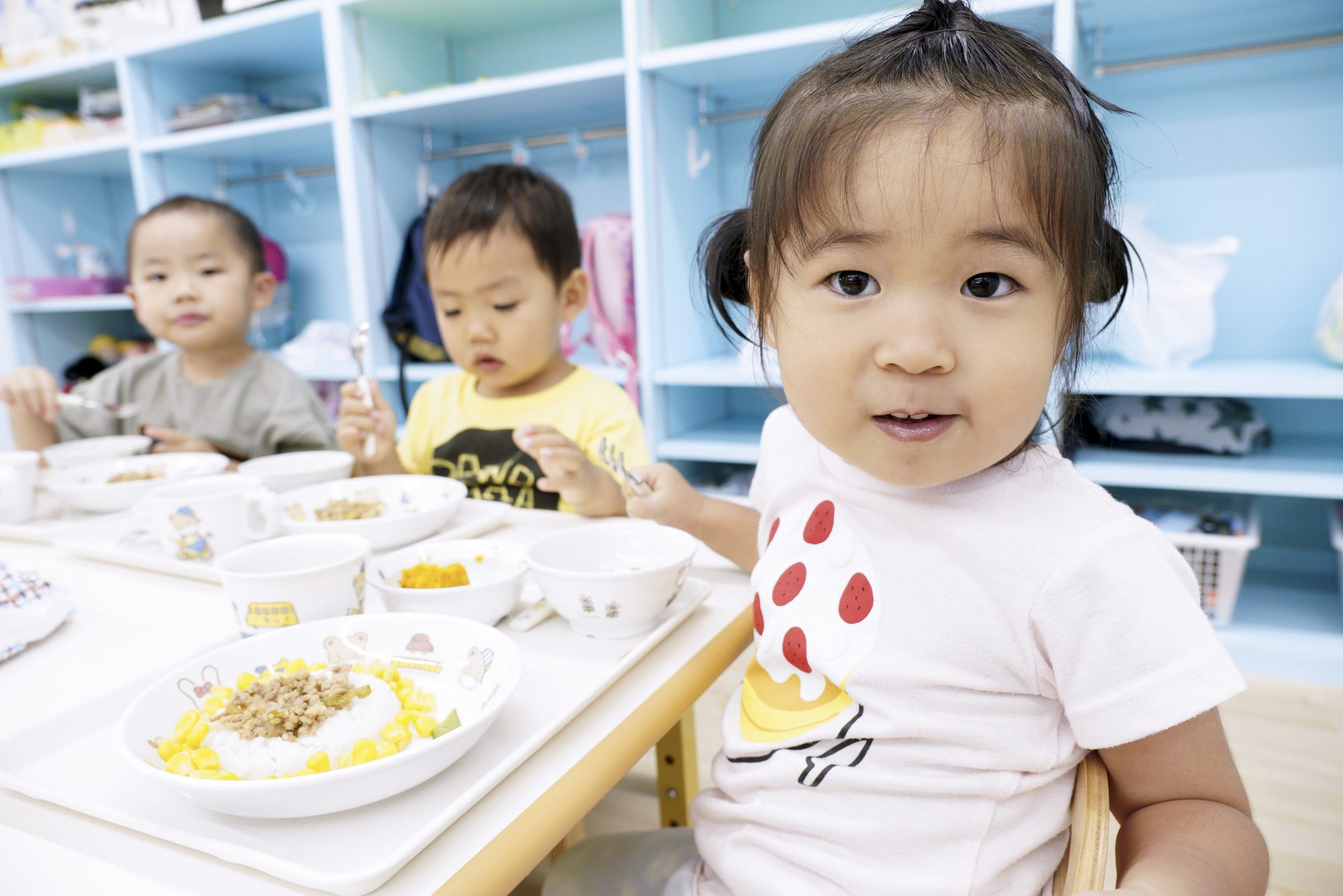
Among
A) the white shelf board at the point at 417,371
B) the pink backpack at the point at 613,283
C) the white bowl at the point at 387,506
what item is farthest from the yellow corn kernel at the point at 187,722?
the white shelf board at the point at 417,371

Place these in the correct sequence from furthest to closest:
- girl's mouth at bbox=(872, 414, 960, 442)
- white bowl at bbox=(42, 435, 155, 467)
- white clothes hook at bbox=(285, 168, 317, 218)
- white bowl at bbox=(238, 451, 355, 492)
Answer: white clothes hook at bbox=(285, 168, 317, 218) < white bowl at bbox=(42, 435, 155, 467) < white bowl at bbox=(238, 451, 355, 492) < girl's mouth at bbox=(872, 414, 960, 442)

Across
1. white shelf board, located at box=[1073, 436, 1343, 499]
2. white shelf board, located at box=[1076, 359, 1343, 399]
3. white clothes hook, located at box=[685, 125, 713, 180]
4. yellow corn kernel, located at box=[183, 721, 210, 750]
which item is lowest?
white shelf board, located at box=[1073, 436, 1343, 499]

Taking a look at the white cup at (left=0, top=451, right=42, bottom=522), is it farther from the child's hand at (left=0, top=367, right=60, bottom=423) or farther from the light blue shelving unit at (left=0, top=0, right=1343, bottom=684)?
the light blue shelving unit at (left=0, top=0, right=1343, bottom=684)

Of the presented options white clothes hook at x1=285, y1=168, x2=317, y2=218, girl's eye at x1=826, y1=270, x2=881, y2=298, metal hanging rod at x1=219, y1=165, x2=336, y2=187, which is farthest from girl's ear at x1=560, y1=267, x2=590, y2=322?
white clothes hook at x1=285, y1=168, x2=317, y2=218

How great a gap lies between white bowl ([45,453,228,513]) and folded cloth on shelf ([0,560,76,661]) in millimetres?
337

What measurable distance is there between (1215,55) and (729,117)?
1.01m

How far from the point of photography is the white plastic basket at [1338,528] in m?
1.60

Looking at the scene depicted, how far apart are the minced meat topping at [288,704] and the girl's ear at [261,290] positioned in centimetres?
139

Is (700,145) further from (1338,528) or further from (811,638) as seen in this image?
(811,638)

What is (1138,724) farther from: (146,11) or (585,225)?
(146,11)

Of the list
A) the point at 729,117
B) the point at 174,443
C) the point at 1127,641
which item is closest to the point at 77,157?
the point at 174,443

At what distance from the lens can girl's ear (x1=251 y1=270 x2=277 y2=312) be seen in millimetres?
1678

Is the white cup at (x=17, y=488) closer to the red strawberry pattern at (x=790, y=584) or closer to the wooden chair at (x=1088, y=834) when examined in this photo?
the red strawberry pattern at (x=790, y=584)

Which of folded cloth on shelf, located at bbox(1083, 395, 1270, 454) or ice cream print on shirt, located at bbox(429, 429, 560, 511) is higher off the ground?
ice cream print on shirt, located at bbox(429, 429, 560, 511)
